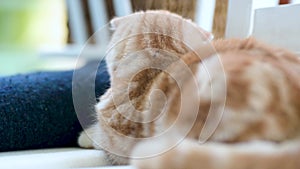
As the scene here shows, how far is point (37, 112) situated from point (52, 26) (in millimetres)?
1543

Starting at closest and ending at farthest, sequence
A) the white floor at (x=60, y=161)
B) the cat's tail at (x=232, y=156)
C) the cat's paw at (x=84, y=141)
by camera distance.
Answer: the cat's tail at (x=232, y=156) < the white floor at (x=60, y=161) < the cat's paw at (x=84, y=141)

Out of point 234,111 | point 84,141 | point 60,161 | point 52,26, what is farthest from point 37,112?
point 52,26

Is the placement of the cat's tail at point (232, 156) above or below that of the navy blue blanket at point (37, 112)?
above

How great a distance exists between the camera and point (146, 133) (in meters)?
0.53

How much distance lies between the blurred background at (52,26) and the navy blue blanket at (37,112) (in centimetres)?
28

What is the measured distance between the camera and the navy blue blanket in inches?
34.6

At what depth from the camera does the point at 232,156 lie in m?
0.38

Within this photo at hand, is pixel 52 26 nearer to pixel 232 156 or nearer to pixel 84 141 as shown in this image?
pixel 84 141

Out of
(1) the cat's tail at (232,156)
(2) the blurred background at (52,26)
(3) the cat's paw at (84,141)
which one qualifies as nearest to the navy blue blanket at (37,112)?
(3) the cat's paw at (84,141)

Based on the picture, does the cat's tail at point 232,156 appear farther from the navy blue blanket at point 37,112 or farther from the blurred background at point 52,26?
the blurred background at point 52,26

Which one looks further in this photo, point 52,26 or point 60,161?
point 52,26

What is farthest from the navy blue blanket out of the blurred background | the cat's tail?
the cat's tail

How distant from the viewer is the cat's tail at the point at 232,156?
381mm

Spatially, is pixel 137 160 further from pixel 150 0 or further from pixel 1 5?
pixel 1 5
